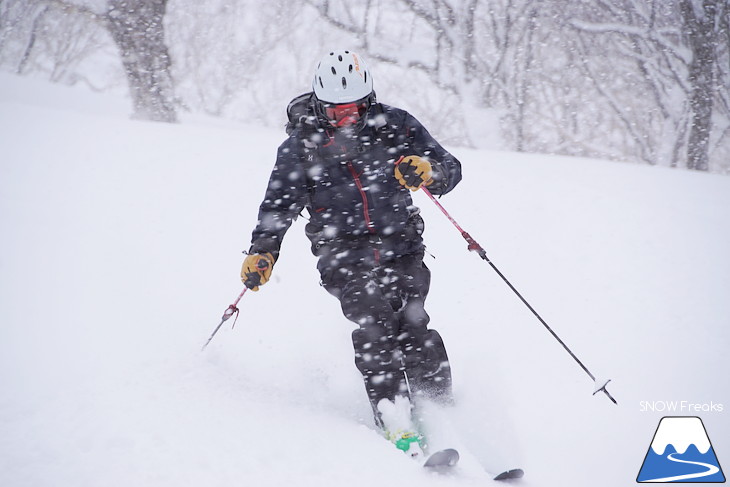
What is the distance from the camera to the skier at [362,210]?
3.13 metres

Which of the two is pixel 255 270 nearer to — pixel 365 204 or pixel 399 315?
pixel 365 204

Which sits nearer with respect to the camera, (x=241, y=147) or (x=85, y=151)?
(x=85, y=151)

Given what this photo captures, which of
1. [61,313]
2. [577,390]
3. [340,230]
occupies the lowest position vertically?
[577,390]

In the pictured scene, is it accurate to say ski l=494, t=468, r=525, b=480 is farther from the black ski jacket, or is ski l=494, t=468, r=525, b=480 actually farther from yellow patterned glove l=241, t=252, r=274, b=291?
yellow patterned glove l=241, t=252, r=274, b=291

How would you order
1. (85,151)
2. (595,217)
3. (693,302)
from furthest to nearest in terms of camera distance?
(85,151)
(595,217)
(693,302)

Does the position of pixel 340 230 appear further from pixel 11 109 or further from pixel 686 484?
pixel 11 109

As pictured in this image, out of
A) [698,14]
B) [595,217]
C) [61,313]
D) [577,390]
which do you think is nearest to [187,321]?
[61,313]

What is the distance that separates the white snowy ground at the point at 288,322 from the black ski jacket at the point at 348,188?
978 mm

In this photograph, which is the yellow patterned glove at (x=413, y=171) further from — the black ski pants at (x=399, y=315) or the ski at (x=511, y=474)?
the ski at (x=511, y=474)

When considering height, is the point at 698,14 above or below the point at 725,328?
above

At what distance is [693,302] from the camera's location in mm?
4746

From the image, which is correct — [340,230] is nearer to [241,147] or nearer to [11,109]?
[241,147]

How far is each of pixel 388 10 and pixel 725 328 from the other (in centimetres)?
1599

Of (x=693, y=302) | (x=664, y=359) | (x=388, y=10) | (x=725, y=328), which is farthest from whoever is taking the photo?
(x=388, y=10)
